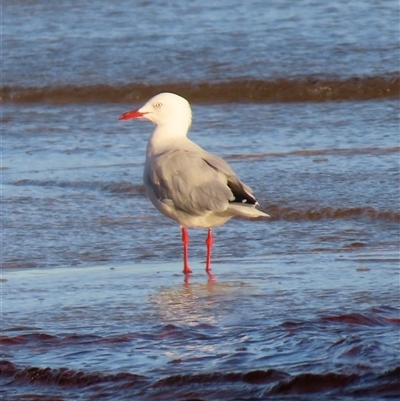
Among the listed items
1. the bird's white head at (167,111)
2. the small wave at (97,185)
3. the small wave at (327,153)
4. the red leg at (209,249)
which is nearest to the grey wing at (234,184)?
the red leg at (209,249)

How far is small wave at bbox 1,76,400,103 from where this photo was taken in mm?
9375

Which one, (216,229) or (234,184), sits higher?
(234,184)

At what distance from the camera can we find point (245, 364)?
129 inches

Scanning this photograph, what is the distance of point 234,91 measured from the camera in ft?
32.4

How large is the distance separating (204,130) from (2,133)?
1544 millimetres

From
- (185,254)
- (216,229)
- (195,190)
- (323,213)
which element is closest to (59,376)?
(185,254)

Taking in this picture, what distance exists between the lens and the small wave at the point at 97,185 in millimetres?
6395

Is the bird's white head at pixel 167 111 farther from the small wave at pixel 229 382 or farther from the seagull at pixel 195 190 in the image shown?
the small wave at pixel 229 382

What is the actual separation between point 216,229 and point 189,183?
2.03 ft

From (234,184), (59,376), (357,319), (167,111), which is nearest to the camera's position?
(59,376)

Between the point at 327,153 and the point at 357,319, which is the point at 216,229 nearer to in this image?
the point at 327,153

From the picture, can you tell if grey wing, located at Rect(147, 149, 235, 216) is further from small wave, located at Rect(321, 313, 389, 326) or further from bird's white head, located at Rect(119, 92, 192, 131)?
small wave, located at Rect(321, 313, 389, 326)

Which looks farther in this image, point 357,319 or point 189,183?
point 189,183

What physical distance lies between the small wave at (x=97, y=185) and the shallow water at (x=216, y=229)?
1 centimetres
